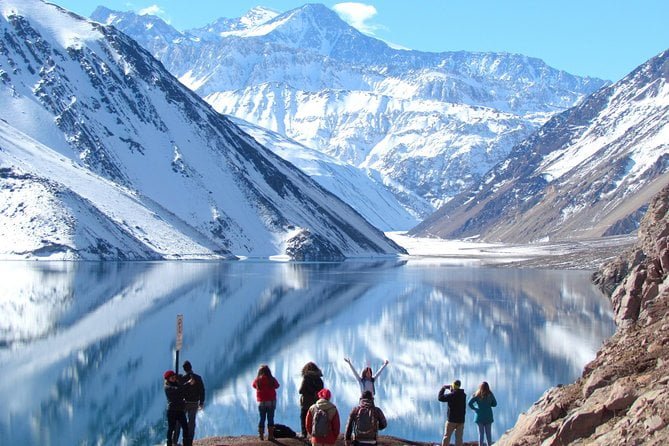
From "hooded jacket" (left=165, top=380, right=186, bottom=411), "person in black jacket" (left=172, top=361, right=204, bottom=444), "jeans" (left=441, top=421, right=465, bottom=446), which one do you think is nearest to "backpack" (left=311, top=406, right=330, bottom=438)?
"hooded jacket" (left=165, top=380, right=186, bottom=411)

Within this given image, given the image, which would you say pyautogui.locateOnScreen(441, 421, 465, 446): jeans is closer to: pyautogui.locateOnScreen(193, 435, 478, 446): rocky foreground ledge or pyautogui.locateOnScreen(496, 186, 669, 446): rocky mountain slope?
pyautogui.locateOnScreen(193, 435, 478, 446): rocky foreground ledge

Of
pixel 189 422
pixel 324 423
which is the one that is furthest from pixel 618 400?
pixel 189 422

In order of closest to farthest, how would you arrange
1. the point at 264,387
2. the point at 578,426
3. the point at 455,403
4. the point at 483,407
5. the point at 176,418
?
the point at 578,426, the point at 176,418, the point at 455,403, the point at 483,407, the point at 264,387

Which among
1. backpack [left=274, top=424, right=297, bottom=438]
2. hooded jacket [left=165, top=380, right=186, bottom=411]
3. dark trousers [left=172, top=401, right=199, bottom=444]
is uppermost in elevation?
hooded jacket [left=165, top=380, right=186, bottom=411]

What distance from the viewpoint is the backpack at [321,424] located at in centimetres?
2148

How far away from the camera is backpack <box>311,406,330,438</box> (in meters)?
21.5

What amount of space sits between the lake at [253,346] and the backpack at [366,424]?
14.1 m

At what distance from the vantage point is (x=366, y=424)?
22.1m

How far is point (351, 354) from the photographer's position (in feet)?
194

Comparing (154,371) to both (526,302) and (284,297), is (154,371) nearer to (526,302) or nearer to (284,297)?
(284,297)

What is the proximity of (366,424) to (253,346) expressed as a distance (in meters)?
40.6

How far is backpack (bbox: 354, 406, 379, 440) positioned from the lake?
1411 centimetres

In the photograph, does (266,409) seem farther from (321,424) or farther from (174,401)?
(321,424)

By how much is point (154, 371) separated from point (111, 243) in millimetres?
132367
